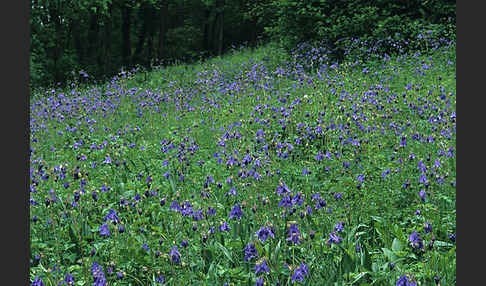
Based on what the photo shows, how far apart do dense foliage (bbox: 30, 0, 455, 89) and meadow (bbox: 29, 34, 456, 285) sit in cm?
280

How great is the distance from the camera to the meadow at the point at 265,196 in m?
2.75

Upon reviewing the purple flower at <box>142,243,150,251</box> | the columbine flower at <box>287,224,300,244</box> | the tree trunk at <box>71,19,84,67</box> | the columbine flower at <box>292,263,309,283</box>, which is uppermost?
the columbine flower at <box>287,224,300,244</box>

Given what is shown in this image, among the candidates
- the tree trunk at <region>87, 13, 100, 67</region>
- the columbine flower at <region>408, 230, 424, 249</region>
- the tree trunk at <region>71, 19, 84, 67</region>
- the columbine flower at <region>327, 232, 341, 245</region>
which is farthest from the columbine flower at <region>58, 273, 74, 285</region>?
the tree trunk at <region>71, 19, 84, 67</region>

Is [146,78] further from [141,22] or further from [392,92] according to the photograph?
[141,22]

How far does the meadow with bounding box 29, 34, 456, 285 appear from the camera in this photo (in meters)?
2.75

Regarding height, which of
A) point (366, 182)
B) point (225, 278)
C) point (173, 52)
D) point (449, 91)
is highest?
point (449, 91)

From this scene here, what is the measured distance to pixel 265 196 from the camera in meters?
3.46

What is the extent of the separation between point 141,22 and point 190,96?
18354mm

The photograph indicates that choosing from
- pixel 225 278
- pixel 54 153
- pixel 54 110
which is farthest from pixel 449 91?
pixel 54 110

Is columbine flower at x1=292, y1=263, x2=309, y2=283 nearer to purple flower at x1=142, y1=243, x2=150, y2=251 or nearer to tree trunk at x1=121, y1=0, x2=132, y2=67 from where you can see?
purple flower at x1=142, y1=243, x2=150, y2=251

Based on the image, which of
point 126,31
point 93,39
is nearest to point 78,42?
point 93,39

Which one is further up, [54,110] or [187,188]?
[187,188]

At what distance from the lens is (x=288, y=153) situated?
470cm

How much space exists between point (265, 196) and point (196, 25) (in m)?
25.8
